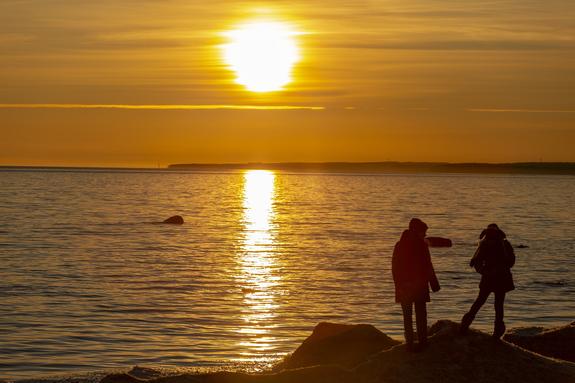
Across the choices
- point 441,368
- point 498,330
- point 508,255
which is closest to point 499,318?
point 498,330

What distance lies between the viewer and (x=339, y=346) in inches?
793

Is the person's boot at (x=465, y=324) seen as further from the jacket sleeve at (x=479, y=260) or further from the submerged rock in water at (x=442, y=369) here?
the jacket sleeve at (x=479, y=260)

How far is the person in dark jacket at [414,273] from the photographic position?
17.3 meters

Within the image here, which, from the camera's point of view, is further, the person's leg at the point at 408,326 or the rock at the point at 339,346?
the rock at the point at 339,346

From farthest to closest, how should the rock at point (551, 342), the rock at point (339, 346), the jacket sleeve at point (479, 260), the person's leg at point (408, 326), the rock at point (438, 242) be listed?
the rock at point (438, 242) < the rock at point (551, 342) < the rock at point (339, 346) < the jacket sleeve at point (479, 260) < the person's leg at point (408, 326)

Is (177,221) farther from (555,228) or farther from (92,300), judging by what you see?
(92,300)

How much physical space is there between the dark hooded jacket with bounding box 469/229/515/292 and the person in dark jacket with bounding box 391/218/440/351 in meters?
1.11

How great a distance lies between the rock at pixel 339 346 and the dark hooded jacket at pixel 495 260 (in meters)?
2.96

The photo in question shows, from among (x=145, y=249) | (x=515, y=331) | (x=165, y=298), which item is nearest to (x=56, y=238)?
(x=145, y=249)

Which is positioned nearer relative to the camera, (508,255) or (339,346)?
(508,255)

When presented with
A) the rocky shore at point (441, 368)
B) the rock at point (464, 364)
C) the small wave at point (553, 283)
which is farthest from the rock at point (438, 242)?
the rock at point (464, 364)

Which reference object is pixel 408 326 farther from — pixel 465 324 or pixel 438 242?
pixel 438 242

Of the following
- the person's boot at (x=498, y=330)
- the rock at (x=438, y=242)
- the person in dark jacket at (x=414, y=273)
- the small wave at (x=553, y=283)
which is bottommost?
the person's boot at (x=498, y=330)

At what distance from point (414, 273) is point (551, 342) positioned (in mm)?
5047
